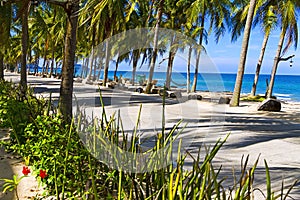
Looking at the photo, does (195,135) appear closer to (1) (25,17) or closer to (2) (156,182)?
(2) (156,182)

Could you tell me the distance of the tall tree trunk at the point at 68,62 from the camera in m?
4.29

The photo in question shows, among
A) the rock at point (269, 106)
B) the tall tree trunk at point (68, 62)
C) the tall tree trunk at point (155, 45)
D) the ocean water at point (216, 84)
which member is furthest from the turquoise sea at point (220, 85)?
the rock at point (269, 106)

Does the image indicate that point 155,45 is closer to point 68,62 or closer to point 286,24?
point 286,24

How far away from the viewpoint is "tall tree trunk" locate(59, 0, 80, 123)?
14.1ft

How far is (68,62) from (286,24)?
40.7ft

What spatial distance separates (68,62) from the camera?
14.1ft

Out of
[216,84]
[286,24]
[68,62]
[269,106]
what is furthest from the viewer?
[286,24]

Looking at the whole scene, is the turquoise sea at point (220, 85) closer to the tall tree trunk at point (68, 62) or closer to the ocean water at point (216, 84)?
the ocean water at point (216, 84)

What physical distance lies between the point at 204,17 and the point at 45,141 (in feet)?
56.9

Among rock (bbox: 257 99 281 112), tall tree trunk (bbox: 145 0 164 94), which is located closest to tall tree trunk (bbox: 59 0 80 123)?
rock (bbox: 257 99 281 112)

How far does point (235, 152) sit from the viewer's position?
4.38m

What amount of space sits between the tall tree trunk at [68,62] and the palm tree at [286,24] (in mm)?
11625

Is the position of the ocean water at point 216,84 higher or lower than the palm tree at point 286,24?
lower

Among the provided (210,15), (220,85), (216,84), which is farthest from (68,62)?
(210,15)
